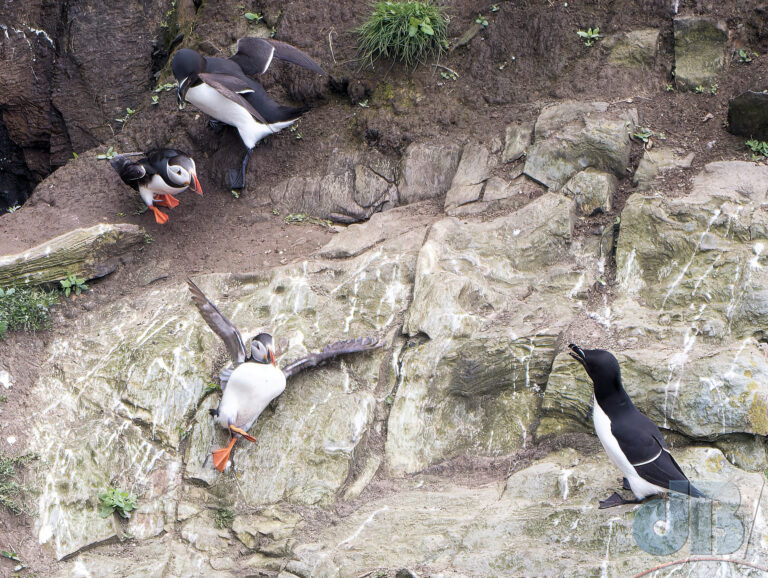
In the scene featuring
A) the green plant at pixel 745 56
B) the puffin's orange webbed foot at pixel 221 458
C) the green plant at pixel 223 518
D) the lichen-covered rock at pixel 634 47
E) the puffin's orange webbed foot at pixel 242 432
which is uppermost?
the green plant at pixel 745 56

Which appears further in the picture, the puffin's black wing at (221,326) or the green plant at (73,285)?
the green plant at (73,285)

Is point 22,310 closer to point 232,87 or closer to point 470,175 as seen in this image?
point 232,87

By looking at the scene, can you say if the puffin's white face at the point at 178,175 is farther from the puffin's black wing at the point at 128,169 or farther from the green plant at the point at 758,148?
the green plant at the point at 758,148

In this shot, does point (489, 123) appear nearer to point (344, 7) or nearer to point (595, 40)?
point (595, 40)

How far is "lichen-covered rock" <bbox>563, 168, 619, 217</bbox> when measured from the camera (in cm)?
643

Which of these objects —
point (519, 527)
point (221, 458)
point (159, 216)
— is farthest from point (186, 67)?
point (519, 527)

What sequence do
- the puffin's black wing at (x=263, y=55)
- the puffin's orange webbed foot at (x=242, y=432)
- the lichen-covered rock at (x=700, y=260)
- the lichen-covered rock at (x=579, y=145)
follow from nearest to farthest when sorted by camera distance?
the lichen-covered rock at (x=700, y=260), the puffin's orange webbed foot at (x=242, y=432), the lichen-covered rock at (x=579, y=145), the puffin's black wing at (x=263, y=55)

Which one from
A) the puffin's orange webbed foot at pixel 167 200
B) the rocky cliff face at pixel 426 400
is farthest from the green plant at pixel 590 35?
the puffin's orange webbed foot at pixel 167 200

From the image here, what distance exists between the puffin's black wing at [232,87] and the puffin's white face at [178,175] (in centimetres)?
79

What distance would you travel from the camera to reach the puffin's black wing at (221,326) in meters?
5.95

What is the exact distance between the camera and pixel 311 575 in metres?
4.77

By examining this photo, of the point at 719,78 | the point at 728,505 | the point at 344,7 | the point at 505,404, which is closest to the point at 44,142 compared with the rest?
the point at 344,7

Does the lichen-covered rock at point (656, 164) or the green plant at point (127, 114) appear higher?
the lichen-covered rock at point (656, 164)

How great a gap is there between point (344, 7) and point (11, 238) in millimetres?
4142
